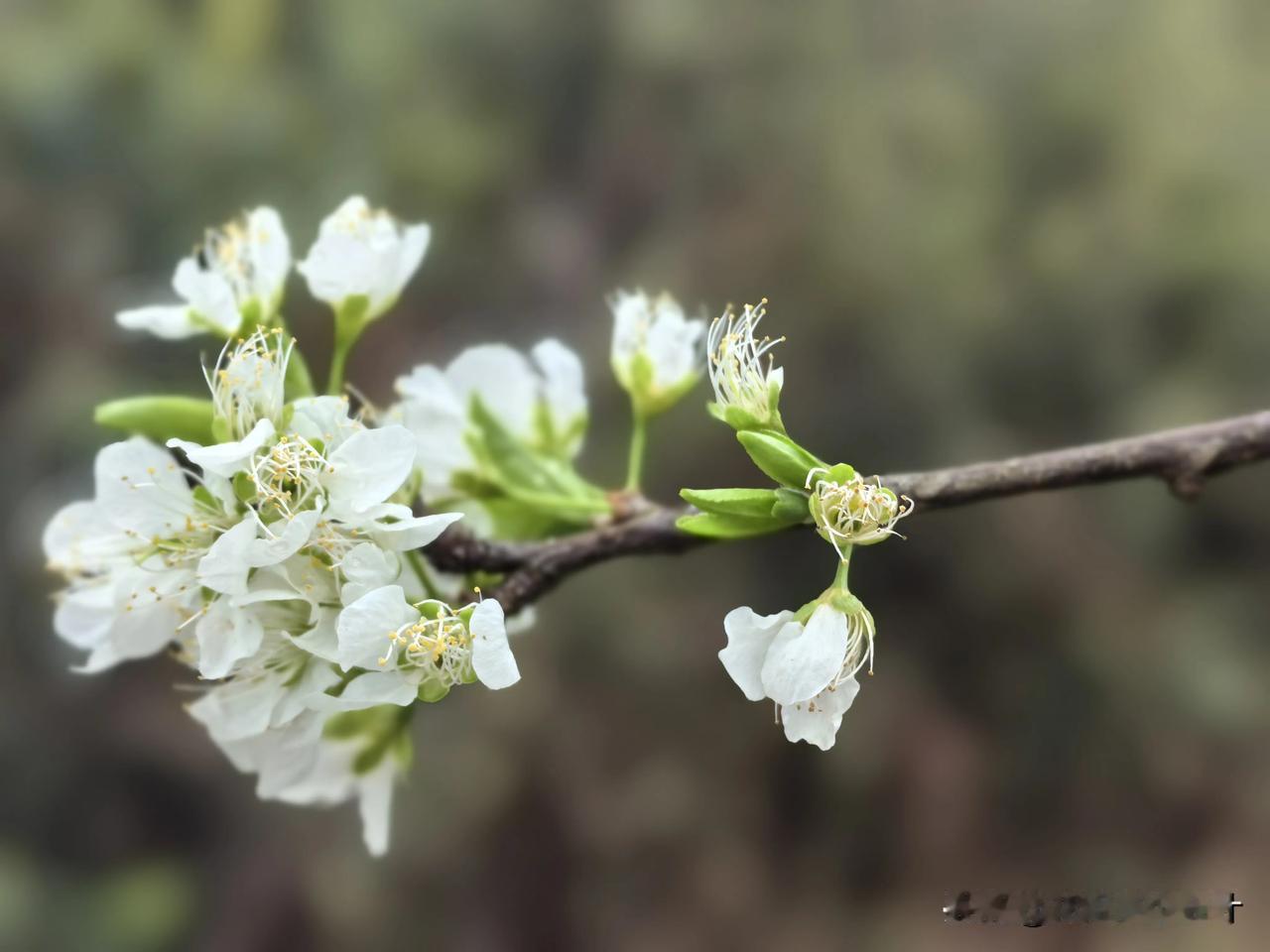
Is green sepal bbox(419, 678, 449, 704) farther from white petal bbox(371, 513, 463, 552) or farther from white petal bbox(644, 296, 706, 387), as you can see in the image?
white petal bbox(644, 296, 706, 387)

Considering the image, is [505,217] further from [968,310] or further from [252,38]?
[968,310]

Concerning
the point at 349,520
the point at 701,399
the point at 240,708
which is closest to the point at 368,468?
the point at 349,520

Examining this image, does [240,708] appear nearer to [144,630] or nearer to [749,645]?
[144,630]

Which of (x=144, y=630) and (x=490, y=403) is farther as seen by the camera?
(x=490, y=403)

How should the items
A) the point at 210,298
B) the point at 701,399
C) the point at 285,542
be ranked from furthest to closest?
1. the point at 701,399
2. the point at 210,298
3. the point at 285,542

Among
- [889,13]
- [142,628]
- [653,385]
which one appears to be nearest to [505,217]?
[889,13]

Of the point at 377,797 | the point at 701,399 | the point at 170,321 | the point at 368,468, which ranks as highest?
the point at 701,399
